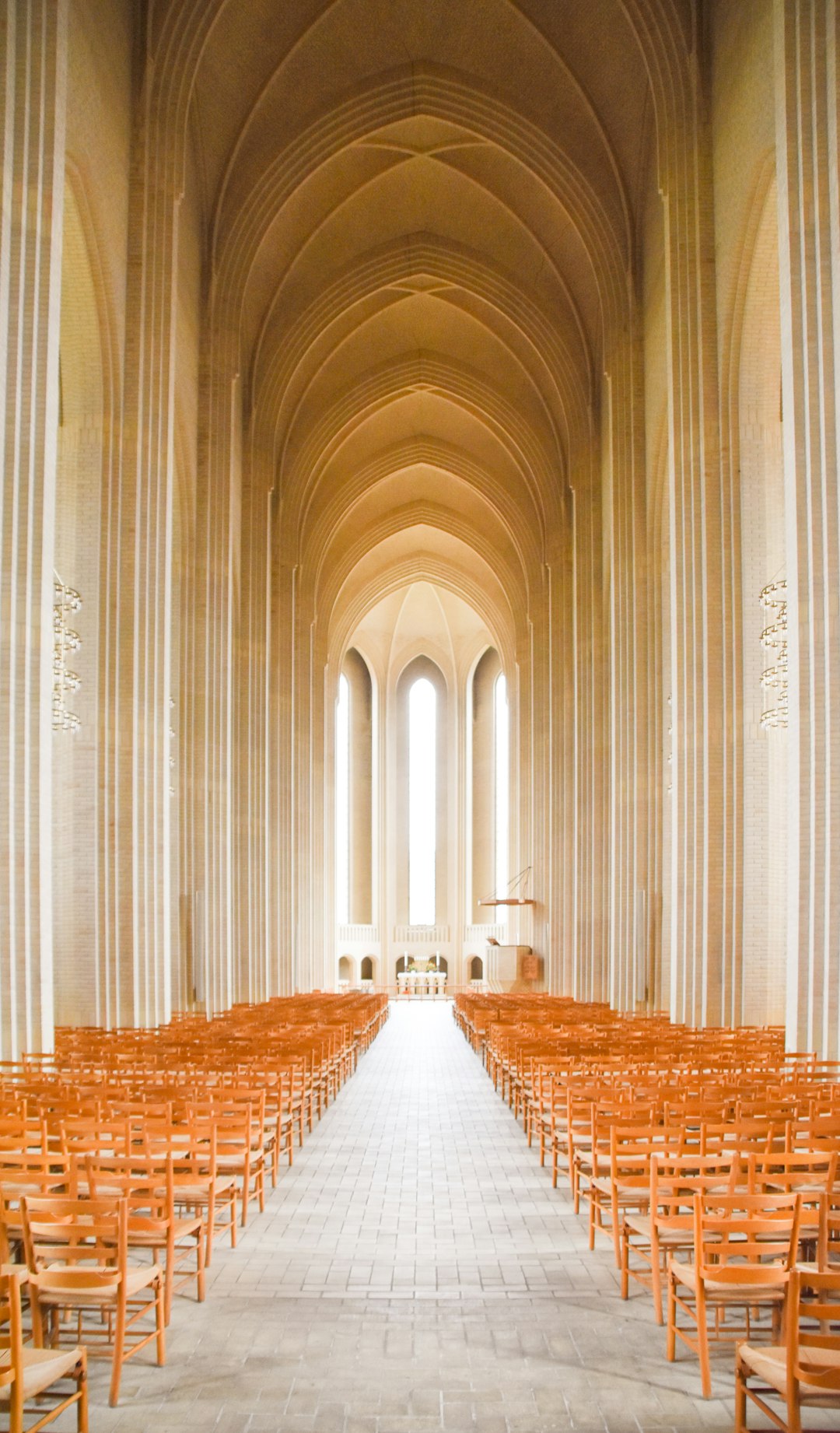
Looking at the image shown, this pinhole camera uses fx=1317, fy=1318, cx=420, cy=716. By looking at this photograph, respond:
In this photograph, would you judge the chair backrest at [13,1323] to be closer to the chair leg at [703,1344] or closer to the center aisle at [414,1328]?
the center aisle at [414,1328]

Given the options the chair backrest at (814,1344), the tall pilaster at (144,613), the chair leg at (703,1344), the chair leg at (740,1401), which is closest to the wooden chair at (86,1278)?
the chair leg at (703,1344)

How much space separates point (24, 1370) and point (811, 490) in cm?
1141

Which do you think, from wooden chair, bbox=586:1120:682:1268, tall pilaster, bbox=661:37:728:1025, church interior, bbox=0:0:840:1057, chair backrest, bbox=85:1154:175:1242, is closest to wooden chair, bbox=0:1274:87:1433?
chair backrest, bbox=85:1154:175:1242

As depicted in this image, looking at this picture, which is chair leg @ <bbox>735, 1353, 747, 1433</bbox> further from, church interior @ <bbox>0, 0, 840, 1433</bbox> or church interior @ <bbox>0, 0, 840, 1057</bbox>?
church interior @ <bbox>0, 0, 840, 1057</bbox>

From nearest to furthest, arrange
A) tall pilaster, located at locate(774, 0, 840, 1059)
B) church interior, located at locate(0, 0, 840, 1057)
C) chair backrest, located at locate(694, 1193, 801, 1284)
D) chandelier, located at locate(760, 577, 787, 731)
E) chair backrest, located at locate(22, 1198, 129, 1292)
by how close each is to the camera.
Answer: chair backrest, located at locate(694, 1193, 801, 1284) → chair backrest, located at locate(22, 1198, 129, 1292) → tall pilaster, located at locate(774, 0, 840, 1059) → church interior, located at locate(0, 0, 840, 1057) → chandelier, located at locate(760, 577, 787, 731)

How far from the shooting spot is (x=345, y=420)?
3975cm

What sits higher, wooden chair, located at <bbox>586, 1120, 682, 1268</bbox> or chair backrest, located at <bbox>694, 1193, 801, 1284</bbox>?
chair backrest, located at <bbox>694, 1193, 801, 1284</bbox>

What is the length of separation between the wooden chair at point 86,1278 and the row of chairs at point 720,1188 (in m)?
2.39

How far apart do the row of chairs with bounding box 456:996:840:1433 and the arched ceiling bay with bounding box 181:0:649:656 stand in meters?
18.0

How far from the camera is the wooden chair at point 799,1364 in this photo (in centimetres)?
437

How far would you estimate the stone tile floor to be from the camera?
215 inches

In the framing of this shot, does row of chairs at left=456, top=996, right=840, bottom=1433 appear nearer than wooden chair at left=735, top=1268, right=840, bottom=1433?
No

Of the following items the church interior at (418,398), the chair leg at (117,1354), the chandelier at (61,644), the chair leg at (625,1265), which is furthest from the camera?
the chandelier at (61,644)

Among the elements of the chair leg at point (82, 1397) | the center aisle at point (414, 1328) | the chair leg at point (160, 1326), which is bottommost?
the center aisle at point (414, 1328)
